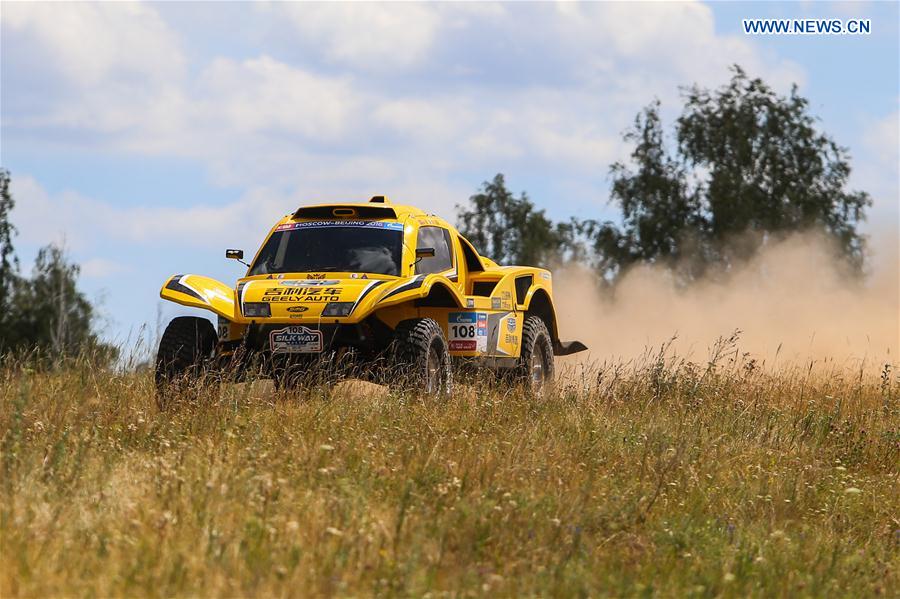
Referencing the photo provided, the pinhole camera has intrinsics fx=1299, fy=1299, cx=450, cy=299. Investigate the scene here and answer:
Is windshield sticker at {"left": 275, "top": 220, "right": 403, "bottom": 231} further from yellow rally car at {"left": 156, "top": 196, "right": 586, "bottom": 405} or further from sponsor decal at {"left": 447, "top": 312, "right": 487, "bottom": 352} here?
sponsor decal at {"left": 447, "top": 312, "right": 487, "bottom": 352}

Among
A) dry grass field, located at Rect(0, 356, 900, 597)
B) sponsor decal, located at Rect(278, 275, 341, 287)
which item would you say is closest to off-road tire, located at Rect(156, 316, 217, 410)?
dry grass field, located at Rect(0, 356, 900, 597)

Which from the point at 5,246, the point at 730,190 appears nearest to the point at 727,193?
the point at 730,190

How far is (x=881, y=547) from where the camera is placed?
8.10 m

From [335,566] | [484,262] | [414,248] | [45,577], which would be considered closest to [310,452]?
[335,566]

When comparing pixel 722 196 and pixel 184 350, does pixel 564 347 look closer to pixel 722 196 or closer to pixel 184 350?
pixel 184 350

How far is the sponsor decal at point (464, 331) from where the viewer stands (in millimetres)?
13094

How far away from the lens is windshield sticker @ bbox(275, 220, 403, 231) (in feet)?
42.4

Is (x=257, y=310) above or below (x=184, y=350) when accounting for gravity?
above

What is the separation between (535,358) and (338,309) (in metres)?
3.66

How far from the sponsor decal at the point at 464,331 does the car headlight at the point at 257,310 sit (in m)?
2.19

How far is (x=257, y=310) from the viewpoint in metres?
11.7

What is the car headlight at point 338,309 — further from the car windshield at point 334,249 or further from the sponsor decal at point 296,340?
the car windshield at point 334,249

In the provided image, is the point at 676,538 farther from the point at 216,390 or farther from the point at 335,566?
the point at 216,390

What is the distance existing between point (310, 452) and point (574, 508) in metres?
1.70
